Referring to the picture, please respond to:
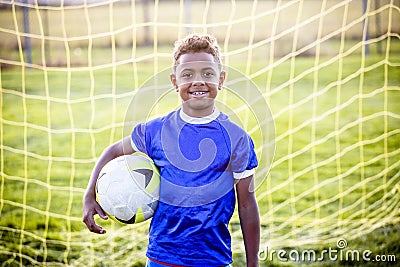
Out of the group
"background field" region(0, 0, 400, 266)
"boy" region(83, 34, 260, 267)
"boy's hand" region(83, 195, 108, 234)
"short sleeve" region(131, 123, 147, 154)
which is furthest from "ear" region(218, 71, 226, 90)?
"background field" region(0, 0, 400, 266)

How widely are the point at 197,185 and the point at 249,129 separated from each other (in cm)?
407

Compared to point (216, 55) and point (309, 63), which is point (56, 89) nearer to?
point (309, 63)

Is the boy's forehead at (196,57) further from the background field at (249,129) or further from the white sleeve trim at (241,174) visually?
the background field at (249,129)

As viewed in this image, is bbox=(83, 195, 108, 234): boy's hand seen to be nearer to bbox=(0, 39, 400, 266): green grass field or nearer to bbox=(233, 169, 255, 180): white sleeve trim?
bbox=(233, 169, 255, 180): white sleeve trim

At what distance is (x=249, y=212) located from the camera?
7.88 feet

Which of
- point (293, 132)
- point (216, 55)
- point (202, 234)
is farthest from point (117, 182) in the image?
point (293, 132)

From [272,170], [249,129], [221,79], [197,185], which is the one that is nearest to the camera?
[197,185]

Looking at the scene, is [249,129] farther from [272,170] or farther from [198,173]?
[198,173]

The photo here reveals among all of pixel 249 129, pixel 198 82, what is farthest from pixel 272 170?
pixel 198 82

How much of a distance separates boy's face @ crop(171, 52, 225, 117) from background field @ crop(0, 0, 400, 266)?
1.49m

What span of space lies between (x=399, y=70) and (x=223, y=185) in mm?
6433

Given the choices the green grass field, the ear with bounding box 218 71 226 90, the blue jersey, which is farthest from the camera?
the green grass field

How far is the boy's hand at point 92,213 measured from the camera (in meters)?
2.40

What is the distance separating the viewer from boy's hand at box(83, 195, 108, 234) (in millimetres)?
2400
